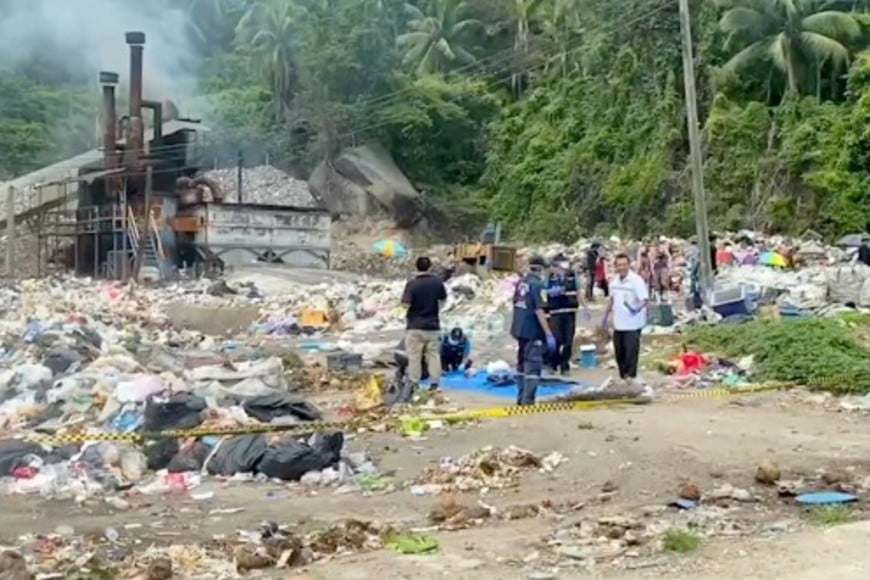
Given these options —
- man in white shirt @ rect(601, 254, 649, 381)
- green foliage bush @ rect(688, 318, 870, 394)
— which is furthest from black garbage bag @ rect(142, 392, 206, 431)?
green foliage bush @ rect(688, 318, 870, 394)

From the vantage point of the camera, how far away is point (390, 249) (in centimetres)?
4875

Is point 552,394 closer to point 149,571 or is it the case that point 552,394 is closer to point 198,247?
point 149,571

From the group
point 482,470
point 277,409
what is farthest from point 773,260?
point 482,470

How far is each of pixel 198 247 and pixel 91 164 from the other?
20.7 feet

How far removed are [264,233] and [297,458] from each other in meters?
34.2

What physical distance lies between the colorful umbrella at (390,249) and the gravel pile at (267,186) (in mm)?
3323

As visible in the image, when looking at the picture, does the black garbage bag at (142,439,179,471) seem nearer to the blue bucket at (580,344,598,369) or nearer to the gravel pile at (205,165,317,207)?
the blue bucket at (580,344,598,369)

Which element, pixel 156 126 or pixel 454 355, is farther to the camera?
pixel 156 126

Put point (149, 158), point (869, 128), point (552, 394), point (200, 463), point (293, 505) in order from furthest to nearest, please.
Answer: point (149, 158) → point (869, 128) → point (552, 394) → point (200, 463) → point (293, 505)

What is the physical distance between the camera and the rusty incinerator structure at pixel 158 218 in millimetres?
41406

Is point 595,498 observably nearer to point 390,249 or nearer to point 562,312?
point 562,312

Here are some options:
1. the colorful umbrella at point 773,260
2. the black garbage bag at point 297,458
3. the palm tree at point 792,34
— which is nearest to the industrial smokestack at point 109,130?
A: the palm tree at point 792,34

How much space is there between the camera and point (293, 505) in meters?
8.09

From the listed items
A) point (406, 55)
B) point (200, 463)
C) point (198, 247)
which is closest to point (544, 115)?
point (406, 55)
